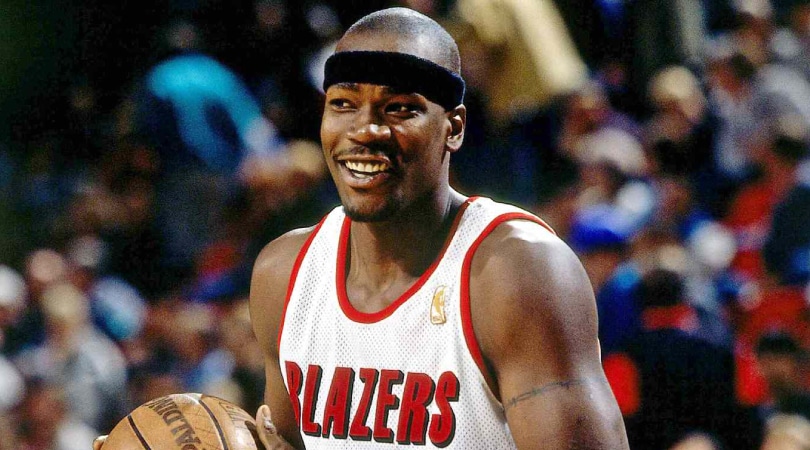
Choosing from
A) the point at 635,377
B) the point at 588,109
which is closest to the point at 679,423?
the point at 635,377

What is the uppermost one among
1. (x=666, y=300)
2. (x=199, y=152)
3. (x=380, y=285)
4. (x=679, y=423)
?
(x=380, y=285)

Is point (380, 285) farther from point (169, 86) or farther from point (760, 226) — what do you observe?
point (169, 86)

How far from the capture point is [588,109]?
6375 millimetres

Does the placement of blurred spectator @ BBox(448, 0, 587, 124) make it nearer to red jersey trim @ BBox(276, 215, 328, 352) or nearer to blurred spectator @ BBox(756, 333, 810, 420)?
blurred spectator @ BBox(756, 333, 810, 420)

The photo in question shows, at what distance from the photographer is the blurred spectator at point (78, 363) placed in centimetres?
632

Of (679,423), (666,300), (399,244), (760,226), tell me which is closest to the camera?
(399,244)

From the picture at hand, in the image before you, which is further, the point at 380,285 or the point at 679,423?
the point at 679,423

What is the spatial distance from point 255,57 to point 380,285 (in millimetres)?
4749

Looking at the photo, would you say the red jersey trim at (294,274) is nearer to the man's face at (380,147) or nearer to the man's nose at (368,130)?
the man's face at (380,147)

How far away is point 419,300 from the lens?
2.87 metres

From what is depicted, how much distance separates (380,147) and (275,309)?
1.96 feet

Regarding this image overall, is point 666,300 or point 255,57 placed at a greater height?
point 255,57

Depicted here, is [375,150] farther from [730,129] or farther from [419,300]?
[730,129]

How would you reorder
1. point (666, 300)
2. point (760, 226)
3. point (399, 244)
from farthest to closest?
1. point (760, 226)
2. point (666, 300)
3. point (399, 244)
